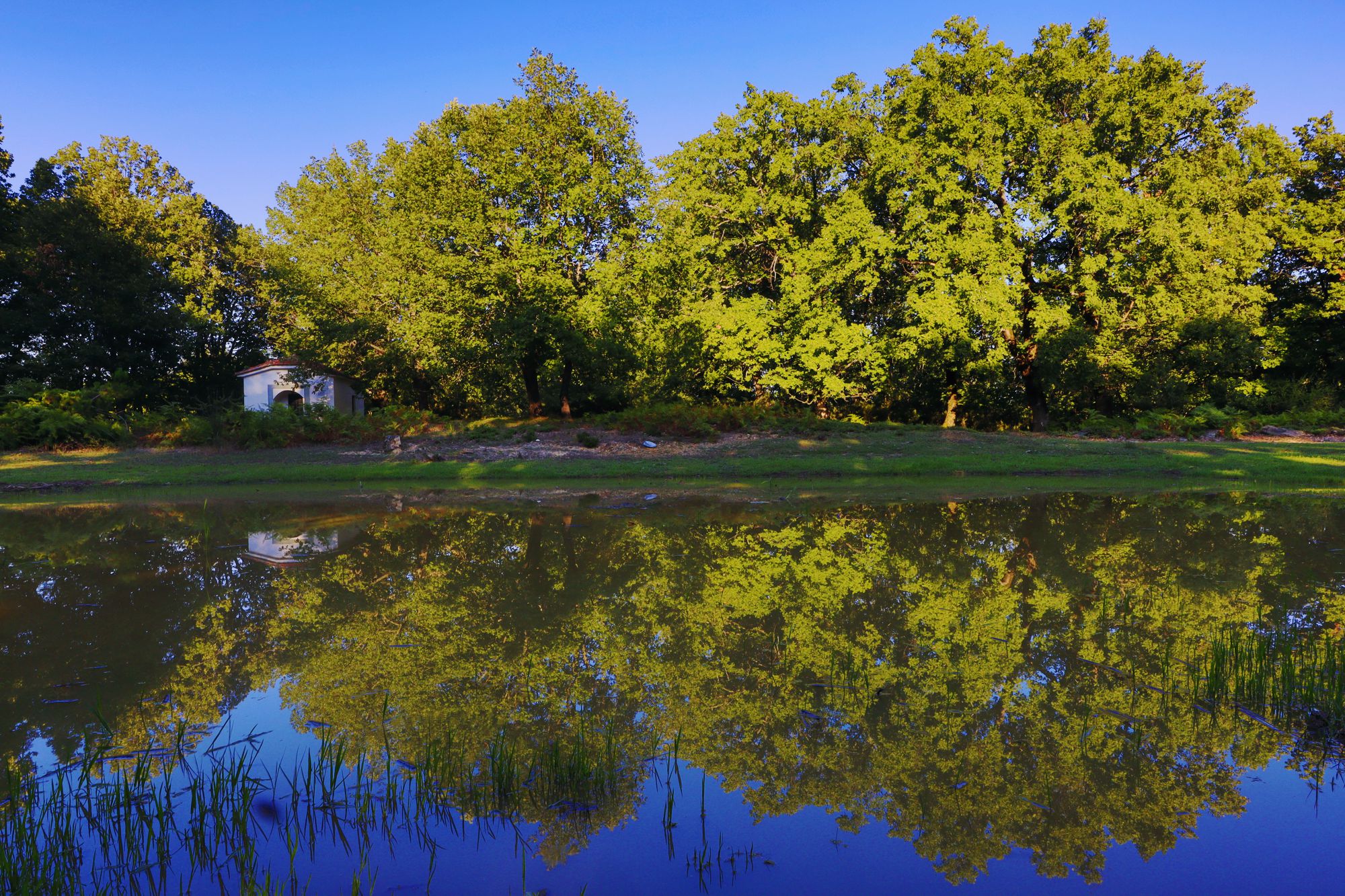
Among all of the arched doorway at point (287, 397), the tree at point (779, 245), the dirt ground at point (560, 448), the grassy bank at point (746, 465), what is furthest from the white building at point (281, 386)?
the tree at point (779, 245)

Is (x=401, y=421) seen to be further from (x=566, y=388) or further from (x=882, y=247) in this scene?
(x=882, y=247)

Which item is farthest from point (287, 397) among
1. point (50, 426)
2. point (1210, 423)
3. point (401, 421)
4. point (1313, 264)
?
point (1313, 264)

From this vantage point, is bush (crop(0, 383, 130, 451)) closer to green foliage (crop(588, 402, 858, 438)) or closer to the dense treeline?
the dense treeline

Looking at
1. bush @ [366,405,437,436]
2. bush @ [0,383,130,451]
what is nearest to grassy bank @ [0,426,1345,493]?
bush @ [0,383,130,451]

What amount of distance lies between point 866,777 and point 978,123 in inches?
1191

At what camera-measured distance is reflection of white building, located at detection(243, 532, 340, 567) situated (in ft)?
32.0

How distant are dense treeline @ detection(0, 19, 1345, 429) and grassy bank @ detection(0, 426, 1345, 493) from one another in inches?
265

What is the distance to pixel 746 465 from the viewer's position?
20.1m

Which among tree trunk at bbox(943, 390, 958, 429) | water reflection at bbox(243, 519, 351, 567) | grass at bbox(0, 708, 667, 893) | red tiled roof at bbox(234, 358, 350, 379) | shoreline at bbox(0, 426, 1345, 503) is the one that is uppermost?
red tiled roof at bbox(234, 358, 350, 379)

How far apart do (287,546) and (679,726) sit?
27.2 feet

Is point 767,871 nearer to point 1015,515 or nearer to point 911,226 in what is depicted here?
point 1015,515

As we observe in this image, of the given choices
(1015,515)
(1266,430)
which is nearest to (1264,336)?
(1266,430)

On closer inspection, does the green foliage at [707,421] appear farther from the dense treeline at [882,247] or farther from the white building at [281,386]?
the white building at [281,386]

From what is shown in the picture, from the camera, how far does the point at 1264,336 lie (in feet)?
104
